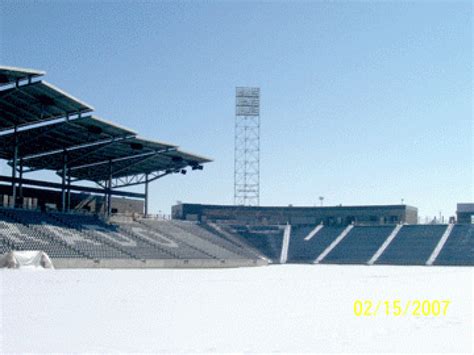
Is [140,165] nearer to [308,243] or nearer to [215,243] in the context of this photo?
[215,243]

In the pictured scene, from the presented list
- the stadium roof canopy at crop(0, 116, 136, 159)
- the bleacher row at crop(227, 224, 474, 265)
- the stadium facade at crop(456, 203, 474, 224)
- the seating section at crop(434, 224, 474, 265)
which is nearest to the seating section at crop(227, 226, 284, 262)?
the bleacher row at crop(227, 224, 474, 265)

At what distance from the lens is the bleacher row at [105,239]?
134ft

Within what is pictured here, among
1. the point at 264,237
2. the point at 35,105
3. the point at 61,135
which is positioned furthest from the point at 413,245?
the point at 35,105

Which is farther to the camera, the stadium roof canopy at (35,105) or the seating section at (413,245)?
the seating section at (413,245)

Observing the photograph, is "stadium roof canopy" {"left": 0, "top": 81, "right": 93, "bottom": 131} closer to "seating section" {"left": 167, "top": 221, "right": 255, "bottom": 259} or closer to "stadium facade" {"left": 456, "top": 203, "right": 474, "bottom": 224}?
"seating section" {"left": 167, "top": 221, "right": 255, "bottom": 259}

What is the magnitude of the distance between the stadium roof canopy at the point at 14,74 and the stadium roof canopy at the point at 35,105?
2.05 feet

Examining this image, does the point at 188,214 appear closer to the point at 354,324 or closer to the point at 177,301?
the point at 177,301

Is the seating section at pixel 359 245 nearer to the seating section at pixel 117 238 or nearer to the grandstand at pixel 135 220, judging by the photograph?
the grandstand at pixel 135 220

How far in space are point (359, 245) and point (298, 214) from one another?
1451cm

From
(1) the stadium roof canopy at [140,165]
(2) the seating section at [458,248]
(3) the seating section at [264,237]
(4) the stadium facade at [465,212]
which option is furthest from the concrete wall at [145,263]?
(4) the stadium facade at [465,212]

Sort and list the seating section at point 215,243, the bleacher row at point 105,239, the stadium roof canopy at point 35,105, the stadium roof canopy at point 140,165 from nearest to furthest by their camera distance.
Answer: the stadium roof canopy at point 35,105
the bleacher row at point 105,239
the stadium roof canopy at point 140,165
the seating section at point 215,243

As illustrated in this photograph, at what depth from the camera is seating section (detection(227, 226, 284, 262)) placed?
69.9 meters

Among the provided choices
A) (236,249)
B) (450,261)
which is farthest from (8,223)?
(450,261)

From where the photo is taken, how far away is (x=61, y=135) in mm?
48781
